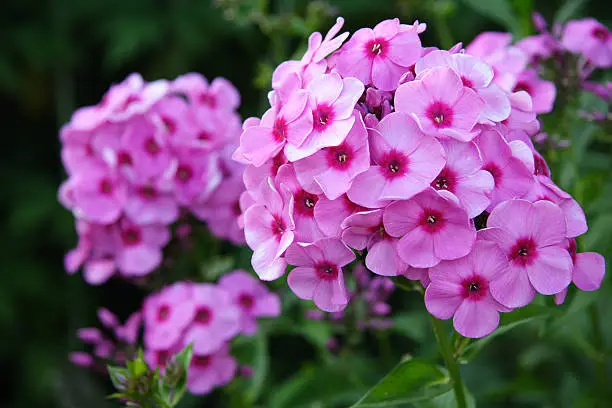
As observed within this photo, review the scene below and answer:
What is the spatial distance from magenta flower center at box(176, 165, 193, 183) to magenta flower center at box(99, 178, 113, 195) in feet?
0.51

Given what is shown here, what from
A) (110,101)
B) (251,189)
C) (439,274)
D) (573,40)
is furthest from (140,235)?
(573,40)

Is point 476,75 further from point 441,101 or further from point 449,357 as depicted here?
point 449,357

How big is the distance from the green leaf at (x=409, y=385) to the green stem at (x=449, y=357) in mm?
18

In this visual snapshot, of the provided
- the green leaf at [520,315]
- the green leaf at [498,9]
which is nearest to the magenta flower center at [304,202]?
the green leaf at [520,315]

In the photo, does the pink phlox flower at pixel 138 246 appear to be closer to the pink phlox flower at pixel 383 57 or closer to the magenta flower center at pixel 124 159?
the magenta flower center at pixel 124 159

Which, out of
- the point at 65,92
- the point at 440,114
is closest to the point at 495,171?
the point at 440,114

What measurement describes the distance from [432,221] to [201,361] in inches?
32.8

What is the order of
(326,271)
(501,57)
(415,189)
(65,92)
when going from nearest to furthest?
(415,189), (326,271), (501,57), (65,92)

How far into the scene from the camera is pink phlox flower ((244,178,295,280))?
1.16 meters

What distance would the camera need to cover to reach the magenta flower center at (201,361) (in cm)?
174

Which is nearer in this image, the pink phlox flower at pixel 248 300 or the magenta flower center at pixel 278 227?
the magenta flower center at pixel 278 227

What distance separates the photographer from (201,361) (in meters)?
1.75

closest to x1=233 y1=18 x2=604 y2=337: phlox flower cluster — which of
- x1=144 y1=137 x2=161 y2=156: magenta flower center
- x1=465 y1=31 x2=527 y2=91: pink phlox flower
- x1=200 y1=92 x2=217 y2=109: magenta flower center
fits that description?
x1=465 y1=31 x2=527 y2=91: pink phlox flower

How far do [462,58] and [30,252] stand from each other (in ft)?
9.10
